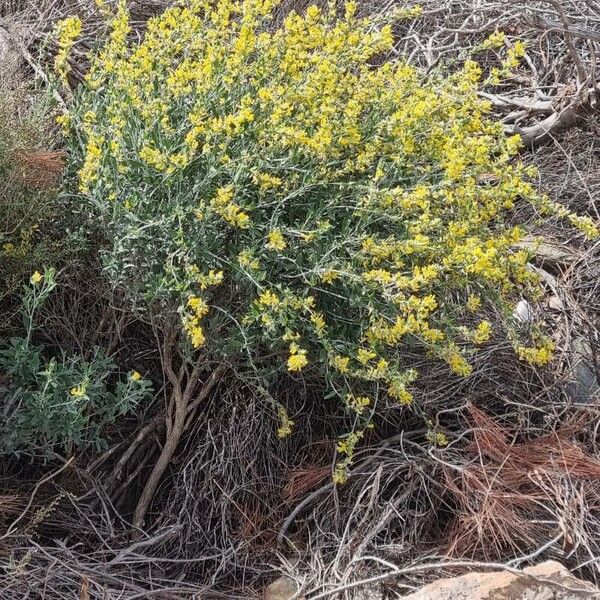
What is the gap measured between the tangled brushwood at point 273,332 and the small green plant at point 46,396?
0.01 metres

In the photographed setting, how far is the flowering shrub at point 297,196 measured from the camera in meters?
2.06

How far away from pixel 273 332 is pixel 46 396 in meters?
0.70

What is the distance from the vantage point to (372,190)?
2061 millimetres

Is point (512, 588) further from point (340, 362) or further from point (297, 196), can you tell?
point (297, 196)

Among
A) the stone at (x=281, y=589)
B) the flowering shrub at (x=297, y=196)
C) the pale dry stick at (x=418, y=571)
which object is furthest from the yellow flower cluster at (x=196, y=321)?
the stone at (x=281, y=589)

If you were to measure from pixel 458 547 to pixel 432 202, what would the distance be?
105 cm

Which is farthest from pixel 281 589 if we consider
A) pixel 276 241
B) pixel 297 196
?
pixel 297 196

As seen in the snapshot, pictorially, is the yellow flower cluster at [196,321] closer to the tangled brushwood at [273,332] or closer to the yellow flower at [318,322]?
the tangled brushwood at [273,332]

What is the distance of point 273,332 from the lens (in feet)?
6.95

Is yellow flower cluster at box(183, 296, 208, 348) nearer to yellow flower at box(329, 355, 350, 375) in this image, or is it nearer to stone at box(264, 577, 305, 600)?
yellow flower at box(329, 355, 350, 375)

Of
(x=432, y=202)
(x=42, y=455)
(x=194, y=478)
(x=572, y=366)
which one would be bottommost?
(x=572, y=366)

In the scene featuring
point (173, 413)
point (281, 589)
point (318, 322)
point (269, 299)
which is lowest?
point (281, 589)

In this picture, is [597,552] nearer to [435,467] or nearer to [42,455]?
[435,467]

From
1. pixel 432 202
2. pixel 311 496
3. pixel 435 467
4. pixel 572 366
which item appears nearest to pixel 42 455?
pixel 311 496
